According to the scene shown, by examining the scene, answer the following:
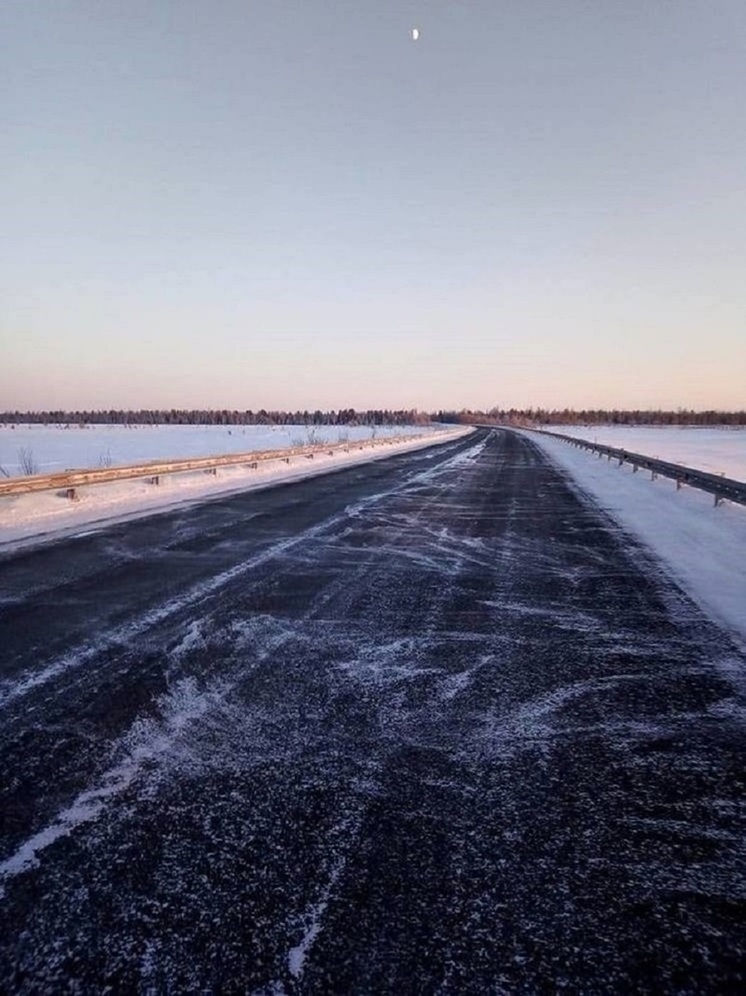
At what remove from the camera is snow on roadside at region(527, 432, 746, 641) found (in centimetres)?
692

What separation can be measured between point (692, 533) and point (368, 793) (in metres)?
Result: 9.81

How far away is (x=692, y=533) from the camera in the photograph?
36.4 feet

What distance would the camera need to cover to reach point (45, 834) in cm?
275

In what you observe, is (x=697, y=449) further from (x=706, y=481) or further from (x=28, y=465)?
(x=28, y=465)

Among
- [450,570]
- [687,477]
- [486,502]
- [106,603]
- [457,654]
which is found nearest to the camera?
[457,654]

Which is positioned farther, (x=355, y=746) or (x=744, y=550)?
(x=744, y=550)

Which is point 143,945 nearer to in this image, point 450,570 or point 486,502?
point 450,570

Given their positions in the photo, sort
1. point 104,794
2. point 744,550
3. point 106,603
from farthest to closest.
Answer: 1. point 744,550
2. point 106,603
3. point 104,794

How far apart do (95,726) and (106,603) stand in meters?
2.95

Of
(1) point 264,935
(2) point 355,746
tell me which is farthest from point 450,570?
(1) point 264,935

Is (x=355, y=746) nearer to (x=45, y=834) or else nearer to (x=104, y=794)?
(x=104, y=794)

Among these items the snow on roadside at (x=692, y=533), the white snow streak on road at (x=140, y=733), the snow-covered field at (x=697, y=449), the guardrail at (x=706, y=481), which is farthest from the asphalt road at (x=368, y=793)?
the snow-covered field at (x=697, y=449)

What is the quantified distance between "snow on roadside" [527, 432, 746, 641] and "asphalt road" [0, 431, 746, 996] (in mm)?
623

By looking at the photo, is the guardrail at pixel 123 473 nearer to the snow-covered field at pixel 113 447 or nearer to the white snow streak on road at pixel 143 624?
the snow-covered field at pixel 113 447
